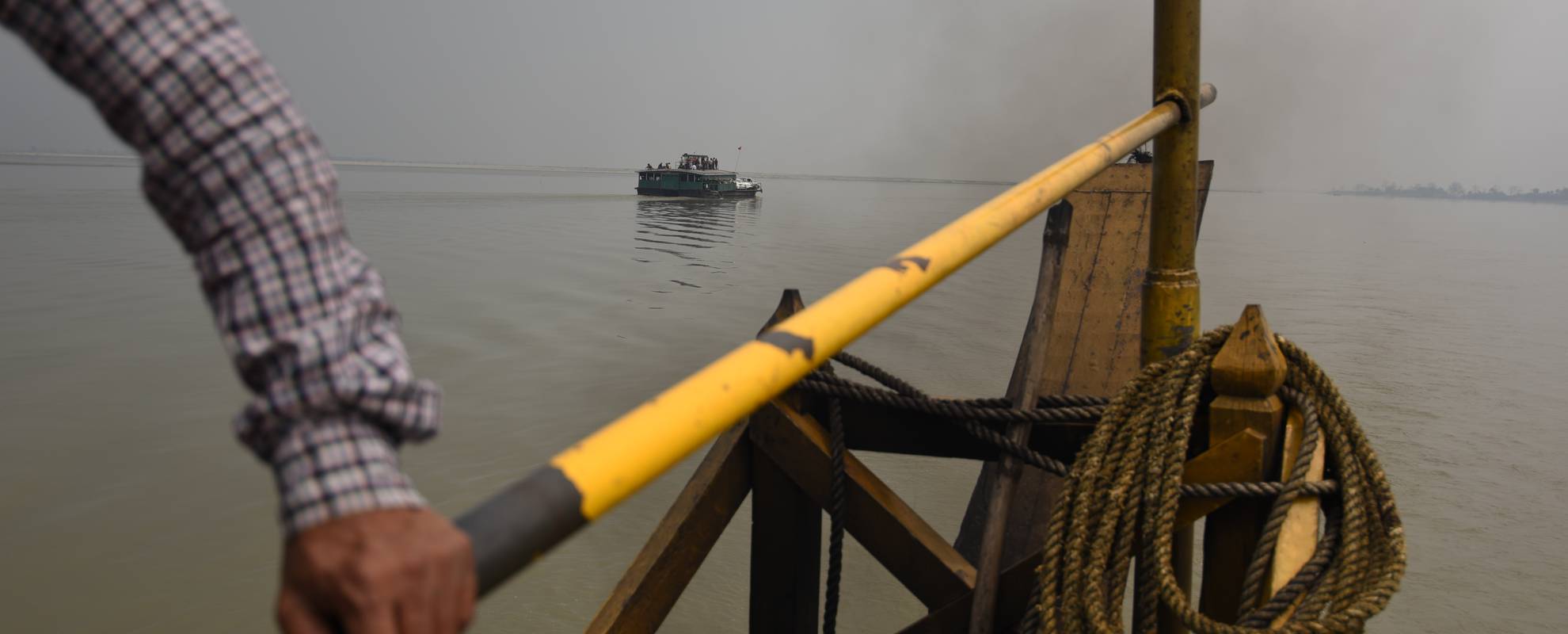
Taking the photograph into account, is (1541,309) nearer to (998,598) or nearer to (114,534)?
(998,598)

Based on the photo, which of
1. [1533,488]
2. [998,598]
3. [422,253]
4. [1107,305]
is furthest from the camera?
[422,253]

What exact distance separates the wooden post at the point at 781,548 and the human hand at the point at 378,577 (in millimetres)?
1727

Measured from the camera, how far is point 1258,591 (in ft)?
5.80

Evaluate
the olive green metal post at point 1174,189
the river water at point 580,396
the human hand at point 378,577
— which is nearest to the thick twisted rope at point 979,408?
the olive green metal post at point 1174,189

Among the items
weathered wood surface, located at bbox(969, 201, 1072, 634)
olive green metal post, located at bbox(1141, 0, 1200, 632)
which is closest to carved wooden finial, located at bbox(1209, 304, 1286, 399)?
olive green metal post, located at bbox(1141, 0, 1200, 632)

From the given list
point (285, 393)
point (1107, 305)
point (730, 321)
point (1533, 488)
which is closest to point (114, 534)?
point (1107, 305)

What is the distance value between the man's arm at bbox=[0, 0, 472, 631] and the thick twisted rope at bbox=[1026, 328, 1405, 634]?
1487mm

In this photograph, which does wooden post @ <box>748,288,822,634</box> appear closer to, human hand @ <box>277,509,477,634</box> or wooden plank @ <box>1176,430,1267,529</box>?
wooden plank @ <box>1176,430,1267,529</box>

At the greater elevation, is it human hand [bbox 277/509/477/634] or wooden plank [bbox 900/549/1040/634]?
human hand [bbox 277/509/477/634]

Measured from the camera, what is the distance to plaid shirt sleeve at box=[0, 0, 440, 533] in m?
0.67

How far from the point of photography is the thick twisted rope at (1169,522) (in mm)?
1690

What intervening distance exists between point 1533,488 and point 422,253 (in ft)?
52.8

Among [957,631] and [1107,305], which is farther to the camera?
[1107,305]

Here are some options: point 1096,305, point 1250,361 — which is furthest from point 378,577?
point 1096,305
